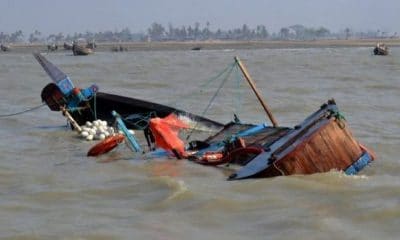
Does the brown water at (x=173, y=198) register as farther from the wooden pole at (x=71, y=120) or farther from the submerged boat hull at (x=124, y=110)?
the submerged boat hull at (x=124, y=110)

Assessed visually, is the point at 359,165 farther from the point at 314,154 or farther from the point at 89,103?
the point at 89,103

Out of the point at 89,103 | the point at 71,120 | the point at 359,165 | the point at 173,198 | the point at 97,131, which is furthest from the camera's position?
the point at 89,103

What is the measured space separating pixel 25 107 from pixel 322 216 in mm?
16148

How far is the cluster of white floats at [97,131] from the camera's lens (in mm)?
15109

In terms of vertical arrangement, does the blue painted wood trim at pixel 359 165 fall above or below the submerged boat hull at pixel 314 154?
below

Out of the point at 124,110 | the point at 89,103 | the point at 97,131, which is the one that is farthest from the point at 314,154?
the point at 89,103

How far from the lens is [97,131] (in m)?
15.3

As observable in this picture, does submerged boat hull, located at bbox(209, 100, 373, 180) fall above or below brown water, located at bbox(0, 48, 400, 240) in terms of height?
above

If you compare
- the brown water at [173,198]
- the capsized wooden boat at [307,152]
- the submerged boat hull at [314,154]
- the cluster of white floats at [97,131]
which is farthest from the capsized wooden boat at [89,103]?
the submerged boat hull at [314,154]

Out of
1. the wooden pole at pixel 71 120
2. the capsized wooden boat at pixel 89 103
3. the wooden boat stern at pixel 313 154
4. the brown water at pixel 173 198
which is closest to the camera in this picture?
the brown water at pixel 173 198

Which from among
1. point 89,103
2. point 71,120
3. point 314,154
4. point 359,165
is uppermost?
point 314,154

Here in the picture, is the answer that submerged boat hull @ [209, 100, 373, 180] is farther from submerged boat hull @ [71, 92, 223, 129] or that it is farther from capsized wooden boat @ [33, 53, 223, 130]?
capsized wooden boat @ [33, 53, 223, 130]

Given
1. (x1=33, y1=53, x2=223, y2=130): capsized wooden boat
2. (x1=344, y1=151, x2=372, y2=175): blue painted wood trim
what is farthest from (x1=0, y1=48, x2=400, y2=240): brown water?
(x1=33, y1=53, x2=223, y2=130): capsized wooden boat

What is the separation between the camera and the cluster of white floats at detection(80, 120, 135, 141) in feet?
49.6
